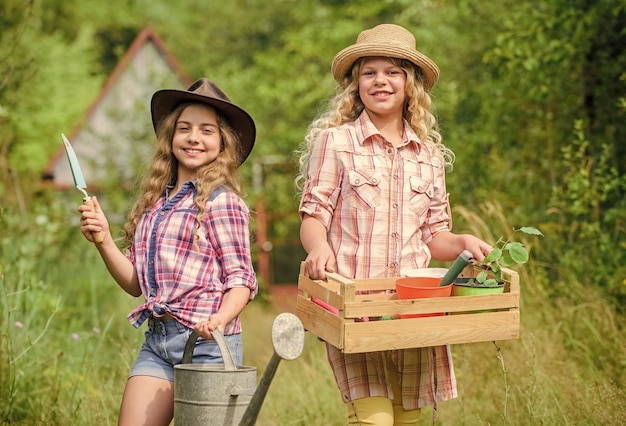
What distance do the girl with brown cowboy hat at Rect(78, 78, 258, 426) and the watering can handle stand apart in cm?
7

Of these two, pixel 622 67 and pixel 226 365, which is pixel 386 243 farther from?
pixel 622 67

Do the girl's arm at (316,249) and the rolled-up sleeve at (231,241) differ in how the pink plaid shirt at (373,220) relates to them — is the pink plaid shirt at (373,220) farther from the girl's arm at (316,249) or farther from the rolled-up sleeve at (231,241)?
the rolled-up sleeve at (231,241)

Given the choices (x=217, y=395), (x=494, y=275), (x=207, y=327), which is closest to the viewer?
(x=217, y=395)

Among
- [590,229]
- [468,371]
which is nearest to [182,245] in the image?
[468,371]

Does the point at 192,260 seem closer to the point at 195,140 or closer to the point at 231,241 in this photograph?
the point at 231,241

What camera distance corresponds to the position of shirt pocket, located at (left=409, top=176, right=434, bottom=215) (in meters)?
3.41

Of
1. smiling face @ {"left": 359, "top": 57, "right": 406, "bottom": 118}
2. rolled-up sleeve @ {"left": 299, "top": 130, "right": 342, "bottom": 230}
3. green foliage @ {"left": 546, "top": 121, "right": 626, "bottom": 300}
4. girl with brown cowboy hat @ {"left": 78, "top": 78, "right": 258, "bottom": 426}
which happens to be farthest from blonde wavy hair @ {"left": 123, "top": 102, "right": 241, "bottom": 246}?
green foliage @ {"left": 546, "top": 121, "right": 626, "bottom": 300}

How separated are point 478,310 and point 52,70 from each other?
18803 millimetres

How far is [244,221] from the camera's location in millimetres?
3268

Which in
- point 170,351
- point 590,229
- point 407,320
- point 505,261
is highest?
point 590,229

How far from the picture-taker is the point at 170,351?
3.14 metres

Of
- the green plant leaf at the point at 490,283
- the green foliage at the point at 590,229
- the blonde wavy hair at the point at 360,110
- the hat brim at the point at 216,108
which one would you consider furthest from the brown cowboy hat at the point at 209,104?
the green foliage at the point at 590,229

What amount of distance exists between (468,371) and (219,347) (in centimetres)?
235

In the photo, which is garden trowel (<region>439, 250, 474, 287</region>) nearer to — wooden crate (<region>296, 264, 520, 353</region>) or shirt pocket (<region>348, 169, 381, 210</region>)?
wooden crate (<region>296, 264, 520, 353</region>)
